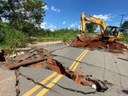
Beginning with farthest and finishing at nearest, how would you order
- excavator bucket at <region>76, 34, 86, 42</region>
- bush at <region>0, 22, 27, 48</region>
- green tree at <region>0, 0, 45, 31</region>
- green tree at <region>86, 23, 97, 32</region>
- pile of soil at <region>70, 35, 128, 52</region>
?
green tree at <region>86, 23, 97, 32</region>, green tree at <region>0, 0, 45, 31</region>, pile of soil at <region>70, 35, 128, 52</region>, excavator bucket at <region>76, 34, 86, 42</region>, bush at <region>0, 22, 27, 48</region>

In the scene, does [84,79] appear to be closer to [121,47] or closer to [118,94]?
[118,94]

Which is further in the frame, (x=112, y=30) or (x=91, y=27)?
(x=91, y=27)

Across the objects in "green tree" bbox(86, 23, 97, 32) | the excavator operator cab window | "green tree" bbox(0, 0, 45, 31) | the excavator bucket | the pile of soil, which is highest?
"green tree" bbox(0, 0, 45, 31)

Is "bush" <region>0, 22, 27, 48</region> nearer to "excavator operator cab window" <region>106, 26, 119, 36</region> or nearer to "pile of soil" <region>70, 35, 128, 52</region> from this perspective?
"pile of soil" <region>70, 35, 128, 52</region>

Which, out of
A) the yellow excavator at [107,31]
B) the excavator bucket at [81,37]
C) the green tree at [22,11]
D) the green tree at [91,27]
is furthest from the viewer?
the green tree at [91,27]

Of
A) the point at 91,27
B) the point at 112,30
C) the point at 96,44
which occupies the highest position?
the point at 112,30

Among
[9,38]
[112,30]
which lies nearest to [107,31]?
[112,30]

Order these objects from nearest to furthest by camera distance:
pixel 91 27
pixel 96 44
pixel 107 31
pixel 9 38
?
pixel 9 38, pixel 96 44, pixel 107 31, pixel 91 27

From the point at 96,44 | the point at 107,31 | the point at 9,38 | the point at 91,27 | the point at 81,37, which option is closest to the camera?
the point at 9,38

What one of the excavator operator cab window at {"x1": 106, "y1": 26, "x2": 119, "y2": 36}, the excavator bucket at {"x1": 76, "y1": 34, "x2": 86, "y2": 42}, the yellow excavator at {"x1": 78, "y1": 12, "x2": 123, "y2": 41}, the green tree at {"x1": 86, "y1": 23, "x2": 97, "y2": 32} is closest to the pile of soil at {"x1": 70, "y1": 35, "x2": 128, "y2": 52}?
the excavator bucket at {"x1": 76, "y1": 34, "x2": 86, "y2": 42}

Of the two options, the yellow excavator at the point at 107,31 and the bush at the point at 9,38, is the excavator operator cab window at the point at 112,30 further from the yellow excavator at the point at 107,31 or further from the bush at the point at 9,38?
the bush at the point at 9,38

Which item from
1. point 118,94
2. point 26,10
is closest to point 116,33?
point 26,10

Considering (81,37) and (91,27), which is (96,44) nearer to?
(81,37)

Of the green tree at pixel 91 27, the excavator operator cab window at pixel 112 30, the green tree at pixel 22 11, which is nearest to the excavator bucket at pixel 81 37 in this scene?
the excavator operator cab window at pixel 112 30
